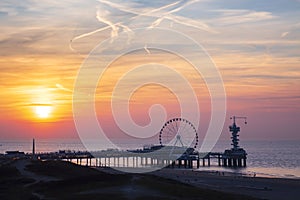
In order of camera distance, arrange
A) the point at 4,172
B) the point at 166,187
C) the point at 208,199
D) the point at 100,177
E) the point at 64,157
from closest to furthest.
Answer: the point at 208,199 < the point at 166,187 < the point at 100,177 < the point at 4,172 < the point at 64,157

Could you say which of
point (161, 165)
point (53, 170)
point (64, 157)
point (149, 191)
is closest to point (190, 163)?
point (161, 165)

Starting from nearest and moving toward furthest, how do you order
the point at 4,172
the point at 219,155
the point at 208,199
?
1. the point at 208,199
2. the point at 4,172
3. the point at 219,155

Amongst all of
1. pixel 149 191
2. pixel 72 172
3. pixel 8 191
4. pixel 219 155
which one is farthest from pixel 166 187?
pixel 219 155

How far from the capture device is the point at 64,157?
5064 inches

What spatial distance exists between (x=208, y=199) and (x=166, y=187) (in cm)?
506

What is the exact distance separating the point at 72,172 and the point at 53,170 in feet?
9.24

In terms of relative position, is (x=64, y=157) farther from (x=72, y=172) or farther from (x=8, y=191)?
(x=8, y=191)

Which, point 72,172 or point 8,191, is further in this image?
point 72,172

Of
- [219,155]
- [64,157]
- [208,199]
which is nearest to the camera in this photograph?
[208,199]

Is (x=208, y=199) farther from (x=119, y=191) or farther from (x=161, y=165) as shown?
(x=161, y=165)

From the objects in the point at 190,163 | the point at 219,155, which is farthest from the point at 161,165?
the point at 219,155

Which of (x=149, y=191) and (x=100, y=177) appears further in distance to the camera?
(x=100, y=177)

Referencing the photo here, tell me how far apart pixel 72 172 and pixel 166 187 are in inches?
958

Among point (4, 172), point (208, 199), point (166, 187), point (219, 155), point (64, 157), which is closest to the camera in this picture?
point (208, 199)
